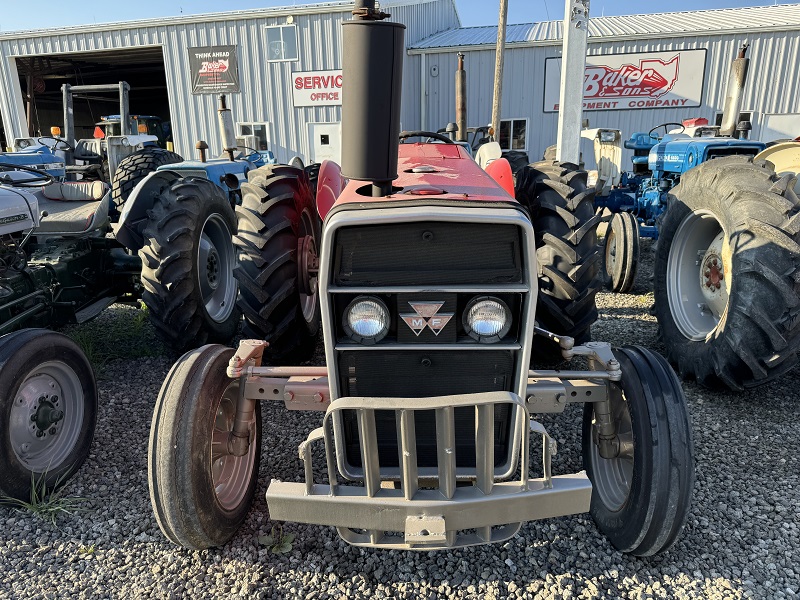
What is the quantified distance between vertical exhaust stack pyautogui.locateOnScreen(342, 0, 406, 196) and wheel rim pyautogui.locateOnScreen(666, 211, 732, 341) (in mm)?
2710

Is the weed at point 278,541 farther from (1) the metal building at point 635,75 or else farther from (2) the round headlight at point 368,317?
(1) the metal building at point 635,75

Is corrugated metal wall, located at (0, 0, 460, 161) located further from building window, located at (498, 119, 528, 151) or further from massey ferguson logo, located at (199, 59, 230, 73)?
building window, located at (498, 119, 528, 151)

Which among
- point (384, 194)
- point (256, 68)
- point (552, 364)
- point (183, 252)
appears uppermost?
point (256, 68)

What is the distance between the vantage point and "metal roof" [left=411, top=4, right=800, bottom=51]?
44.7ft

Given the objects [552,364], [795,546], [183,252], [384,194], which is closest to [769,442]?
[795,546]

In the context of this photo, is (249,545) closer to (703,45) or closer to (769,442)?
(769,442)

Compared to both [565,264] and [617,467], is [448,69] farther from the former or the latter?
[617,467]

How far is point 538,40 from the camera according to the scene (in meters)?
14.1

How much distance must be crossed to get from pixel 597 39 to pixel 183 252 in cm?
1361

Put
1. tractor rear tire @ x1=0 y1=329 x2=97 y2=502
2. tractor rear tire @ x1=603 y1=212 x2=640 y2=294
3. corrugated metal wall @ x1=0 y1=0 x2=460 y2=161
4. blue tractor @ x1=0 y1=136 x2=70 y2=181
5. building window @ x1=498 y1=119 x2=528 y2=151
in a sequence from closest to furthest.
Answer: tractor rear tire @ x1=0 y1=329 x2=97 y2=502 → tractor rear tire @ x1=603 y1=212 x2=640 y2=294 → blue tractor @ x1=0 y1=136 x2=70 y2=181 → corrugated metal wall @ x1=0 y1=0 x2=460 y2=161 → building window @ x1=498 y1=119 x2=528 y2=151

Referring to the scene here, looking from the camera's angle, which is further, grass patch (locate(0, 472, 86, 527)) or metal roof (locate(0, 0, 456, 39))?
metal roof (locate(0, 0, 456, 39))

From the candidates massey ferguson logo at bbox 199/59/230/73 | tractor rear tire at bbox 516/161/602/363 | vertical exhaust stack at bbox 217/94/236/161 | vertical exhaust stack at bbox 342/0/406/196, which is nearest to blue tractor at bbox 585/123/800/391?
tractor rear tire at bbox 516/161/602/363

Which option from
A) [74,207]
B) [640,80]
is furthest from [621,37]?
[74,207]

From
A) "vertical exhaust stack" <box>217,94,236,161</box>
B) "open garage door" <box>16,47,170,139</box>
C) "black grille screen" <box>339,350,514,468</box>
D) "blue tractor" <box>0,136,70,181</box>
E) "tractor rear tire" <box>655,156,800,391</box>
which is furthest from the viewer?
"open garage door" <box>16,47,170,139</box>
